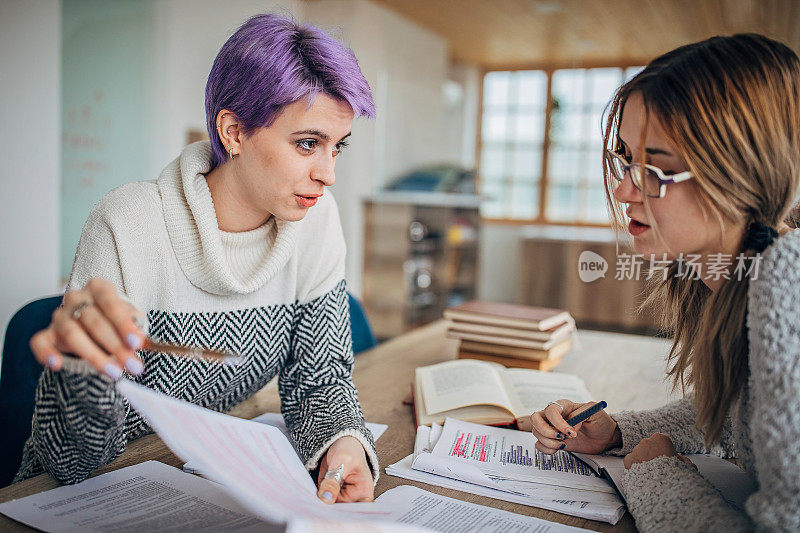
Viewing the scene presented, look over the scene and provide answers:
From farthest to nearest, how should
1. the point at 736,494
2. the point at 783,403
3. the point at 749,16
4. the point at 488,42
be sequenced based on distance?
1. the point at 488,42
2. the point at 749,16
3. the point at 736,494
4. the point at 783,403

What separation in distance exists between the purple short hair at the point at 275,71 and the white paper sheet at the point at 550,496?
1.90ft

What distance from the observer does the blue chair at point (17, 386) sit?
1194 mm

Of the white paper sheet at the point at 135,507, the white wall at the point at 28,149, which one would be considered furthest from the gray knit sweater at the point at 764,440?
the white wall at the point at 28,149

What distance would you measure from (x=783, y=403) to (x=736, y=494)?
0.89 ft

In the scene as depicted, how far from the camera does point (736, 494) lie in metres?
0.87

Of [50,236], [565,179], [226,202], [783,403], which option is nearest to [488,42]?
[565,179]

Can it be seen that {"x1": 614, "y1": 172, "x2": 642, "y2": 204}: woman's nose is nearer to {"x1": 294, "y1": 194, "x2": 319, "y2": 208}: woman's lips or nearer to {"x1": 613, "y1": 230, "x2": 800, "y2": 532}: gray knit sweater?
{"x1": 613, "y1": 230, "x2": 800, "y2": 532}: gray knit sweater

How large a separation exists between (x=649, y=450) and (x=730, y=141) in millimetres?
439

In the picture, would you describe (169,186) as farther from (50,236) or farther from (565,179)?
(565,179)

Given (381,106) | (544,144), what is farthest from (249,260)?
(544,144)

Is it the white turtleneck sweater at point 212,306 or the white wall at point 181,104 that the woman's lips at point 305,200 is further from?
the white wall at point 181,104

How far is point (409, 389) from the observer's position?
1.41m

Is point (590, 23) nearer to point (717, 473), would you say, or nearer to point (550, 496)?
point (717, 473)

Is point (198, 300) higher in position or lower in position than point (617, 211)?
lower
